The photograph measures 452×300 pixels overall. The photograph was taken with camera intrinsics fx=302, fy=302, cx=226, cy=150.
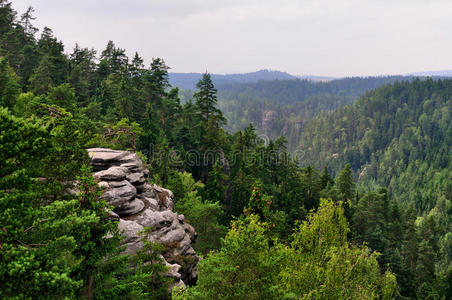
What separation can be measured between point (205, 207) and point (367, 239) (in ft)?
115

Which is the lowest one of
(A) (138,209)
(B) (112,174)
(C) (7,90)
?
(A) (138,209)

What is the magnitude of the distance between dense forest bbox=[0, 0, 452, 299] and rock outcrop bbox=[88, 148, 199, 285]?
269 centimetres

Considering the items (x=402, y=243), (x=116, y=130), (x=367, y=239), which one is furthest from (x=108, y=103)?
(x=402, y=243)

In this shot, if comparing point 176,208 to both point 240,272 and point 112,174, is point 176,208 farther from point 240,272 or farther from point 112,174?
point 240,272

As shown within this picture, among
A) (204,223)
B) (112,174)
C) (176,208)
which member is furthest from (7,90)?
(204,223)

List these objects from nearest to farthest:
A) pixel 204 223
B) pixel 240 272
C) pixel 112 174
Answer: pixel 240 272
pixel 112 174
pixel 204 223

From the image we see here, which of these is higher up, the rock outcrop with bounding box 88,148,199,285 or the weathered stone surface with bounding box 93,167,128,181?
the weathered stone surface with bounding box 93,167,128,181

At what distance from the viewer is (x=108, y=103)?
5409 centimetres

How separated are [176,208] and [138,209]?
1150 cm

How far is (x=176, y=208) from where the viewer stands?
3328 centimetres

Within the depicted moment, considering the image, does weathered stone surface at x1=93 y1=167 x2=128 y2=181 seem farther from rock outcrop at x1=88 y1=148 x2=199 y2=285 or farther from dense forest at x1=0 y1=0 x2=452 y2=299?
dense forest at x1=0 y1=0 x2=452 y2=299

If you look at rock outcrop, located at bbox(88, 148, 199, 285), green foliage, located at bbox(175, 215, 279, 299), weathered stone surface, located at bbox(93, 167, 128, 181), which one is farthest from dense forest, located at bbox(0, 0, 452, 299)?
weathered stone surface, located at bbox(93, 167, 128, 181)

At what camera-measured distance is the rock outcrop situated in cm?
2045

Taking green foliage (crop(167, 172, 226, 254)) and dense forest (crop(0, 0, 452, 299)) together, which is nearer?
dense forest (crop(0, 0, 452, 299))
